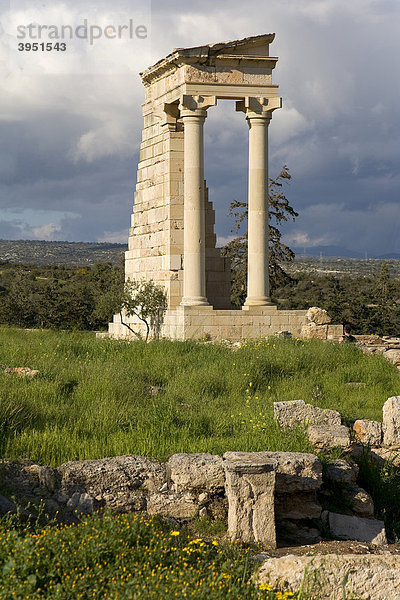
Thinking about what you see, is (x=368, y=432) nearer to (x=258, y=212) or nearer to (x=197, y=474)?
(x=197, y=474)

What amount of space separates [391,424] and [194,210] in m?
12.3

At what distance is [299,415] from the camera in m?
11.9

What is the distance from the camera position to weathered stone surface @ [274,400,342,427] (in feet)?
38.8

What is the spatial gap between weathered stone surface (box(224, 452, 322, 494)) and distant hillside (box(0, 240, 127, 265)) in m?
98.1

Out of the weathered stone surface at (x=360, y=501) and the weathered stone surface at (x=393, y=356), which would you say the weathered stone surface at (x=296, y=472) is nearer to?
the weathered stone surface at (x=360, y=501)

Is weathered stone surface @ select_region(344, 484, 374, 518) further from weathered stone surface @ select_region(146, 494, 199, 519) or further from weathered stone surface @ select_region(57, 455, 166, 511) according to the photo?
weathered stone surface @ select_region(57, 455, 166, 511)

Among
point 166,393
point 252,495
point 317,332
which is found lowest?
point 252,495

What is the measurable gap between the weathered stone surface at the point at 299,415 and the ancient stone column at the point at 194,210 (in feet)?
36.9

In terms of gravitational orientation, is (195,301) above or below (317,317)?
above

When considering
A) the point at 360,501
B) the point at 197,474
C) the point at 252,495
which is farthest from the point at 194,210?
the point at 252,495

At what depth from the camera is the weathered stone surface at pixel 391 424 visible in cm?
1230

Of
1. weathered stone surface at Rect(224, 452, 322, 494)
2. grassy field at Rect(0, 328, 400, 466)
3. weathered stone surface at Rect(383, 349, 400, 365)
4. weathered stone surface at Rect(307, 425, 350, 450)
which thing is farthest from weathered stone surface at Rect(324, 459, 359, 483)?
weathered stone surface at Rect(383, 349, 400, 365)

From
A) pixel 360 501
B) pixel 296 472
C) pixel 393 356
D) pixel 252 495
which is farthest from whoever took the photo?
pixel 393 356

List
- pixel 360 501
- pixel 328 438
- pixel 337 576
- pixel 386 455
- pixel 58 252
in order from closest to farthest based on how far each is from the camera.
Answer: pixel 337 576
pixel 360 501
pixel 328 438
pixel 386 455
pixel 58 252
